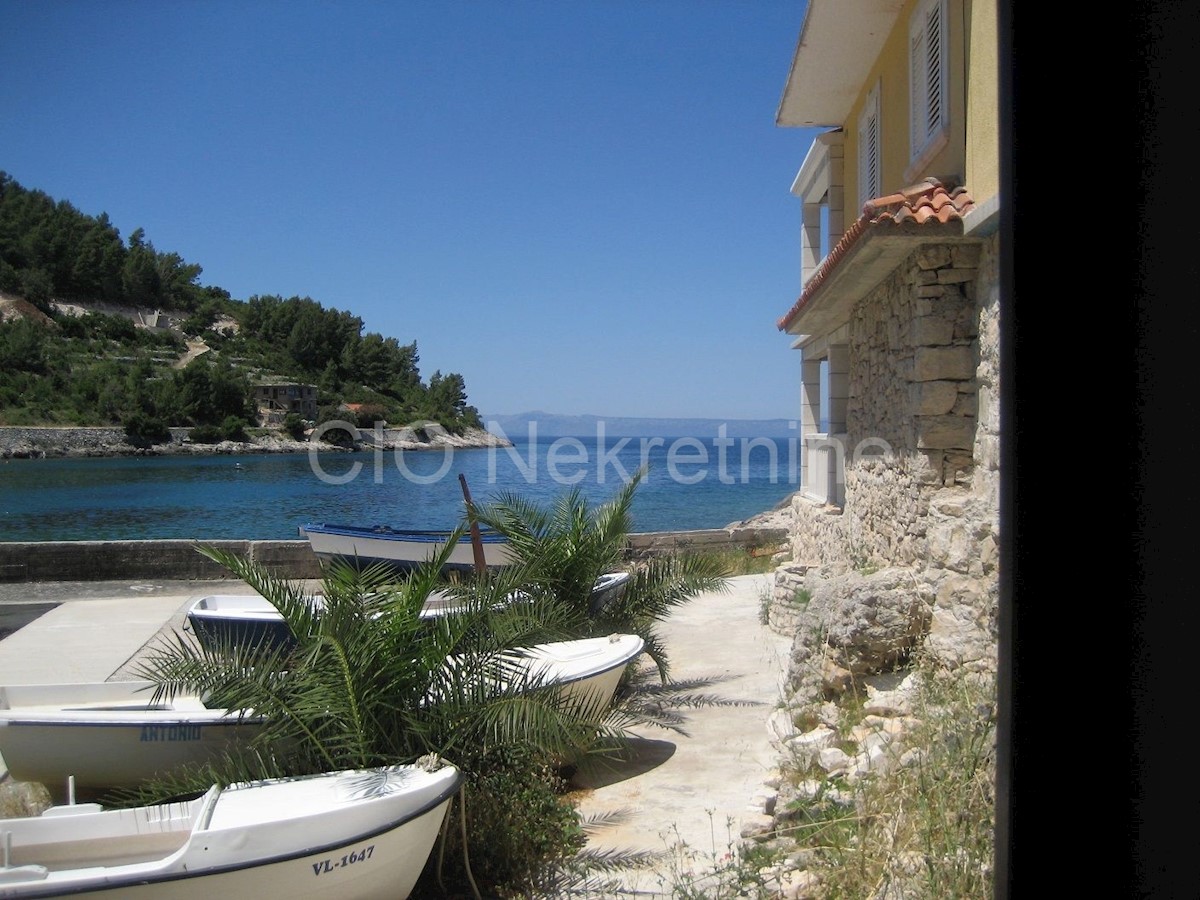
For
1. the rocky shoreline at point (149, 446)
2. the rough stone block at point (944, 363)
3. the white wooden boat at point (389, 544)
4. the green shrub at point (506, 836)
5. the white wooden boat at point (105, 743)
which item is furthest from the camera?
the rocky shoreline at point (149, 446)

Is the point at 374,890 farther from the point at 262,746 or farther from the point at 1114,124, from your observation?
the point at 1114,124

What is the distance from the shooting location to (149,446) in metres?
90.8

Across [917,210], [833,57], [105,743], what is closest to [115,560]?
[105,743]

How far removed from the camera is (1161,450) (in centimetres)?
132

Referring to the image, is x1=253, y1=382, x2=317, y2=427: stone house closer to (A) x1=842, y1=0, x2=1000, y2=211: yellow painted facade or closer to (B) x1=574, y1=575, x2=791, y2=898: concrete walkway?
(B) x1=574, y1=575, x2=791, y2=898: concrete walkway

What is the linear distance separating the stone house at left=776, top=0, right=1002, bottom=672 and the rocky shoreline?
291 feet

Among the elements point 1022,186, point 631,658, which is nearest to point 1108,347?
point 1022,186

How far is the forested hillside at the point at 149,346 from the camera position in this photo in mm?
90312

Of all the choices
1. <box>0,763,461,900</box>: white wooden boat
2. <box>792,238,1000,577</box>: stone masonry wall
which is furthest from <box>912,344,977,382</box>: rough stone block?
<box>0,763,461,900</box>: white wooden boat

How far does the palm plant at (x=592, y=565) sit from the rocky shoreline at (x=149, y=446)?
3453 inches

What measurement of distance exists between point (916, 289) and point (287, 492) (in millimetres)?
65010

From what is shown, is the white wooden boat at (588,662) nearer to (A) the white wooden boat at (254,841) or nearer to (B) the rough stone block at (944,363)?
(A) the white wooden boat at (254,841)

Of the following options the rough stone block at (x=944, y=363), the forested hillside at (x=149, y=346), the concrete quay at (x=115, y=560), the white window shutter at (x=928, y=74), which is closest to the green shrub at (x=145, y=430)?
the forested hillside at (x=149, y=346)

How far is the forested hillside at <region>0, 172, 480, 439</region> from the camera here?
3556 inches
